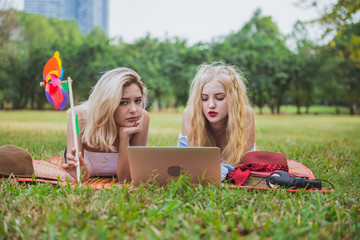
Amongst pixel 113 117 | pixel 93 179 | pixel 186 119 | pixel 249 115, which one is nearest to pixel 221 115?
pixel 249 115

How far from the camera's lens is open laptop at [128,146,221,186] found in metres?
2.35

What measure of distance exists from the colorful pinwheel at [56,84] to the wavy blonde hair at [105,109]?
1.07 feet

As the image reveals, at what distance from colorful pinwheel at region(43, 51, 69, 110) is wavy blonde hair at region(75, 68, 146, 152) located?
0.33m

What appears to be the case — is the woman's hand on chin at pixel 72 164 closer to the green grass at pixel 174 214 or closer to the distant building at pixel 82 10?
the green grass at pixel 174 214

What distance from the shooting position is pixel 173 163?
2451mm

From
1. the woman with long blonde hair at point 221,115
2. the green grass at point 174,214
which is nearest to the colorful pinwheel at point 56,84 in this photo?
the green grass at point 174,214

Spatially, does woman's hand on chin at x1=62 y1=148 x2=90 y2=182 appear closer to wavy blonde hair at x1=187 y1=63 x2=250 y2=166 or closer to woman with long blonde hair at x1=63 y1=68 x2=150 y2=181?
woman with long blonde hair at x1=63 y1=68 x2=150 y2=181

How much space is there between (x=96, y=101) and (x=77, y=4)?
5321 inches

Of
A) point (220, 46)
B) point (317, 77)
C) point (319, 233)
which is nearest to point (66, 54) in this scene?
point (220, 46)

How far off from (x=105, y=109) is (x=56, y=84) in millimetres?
448

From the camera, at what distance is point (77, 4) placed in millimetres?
125562

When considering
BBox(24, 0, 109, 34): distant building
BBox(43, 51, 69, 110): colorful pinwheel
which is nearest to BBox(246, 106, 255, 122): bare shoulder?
BBox(43, 51, 69, 110): colorful pinwheel

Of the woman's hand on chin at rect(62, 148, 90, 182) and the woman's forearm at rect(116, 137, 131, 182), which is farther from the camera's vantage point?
the woman's forearm at rect(116, 137, 131, 182)

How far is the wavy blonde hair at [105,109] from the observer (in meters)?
2.84
